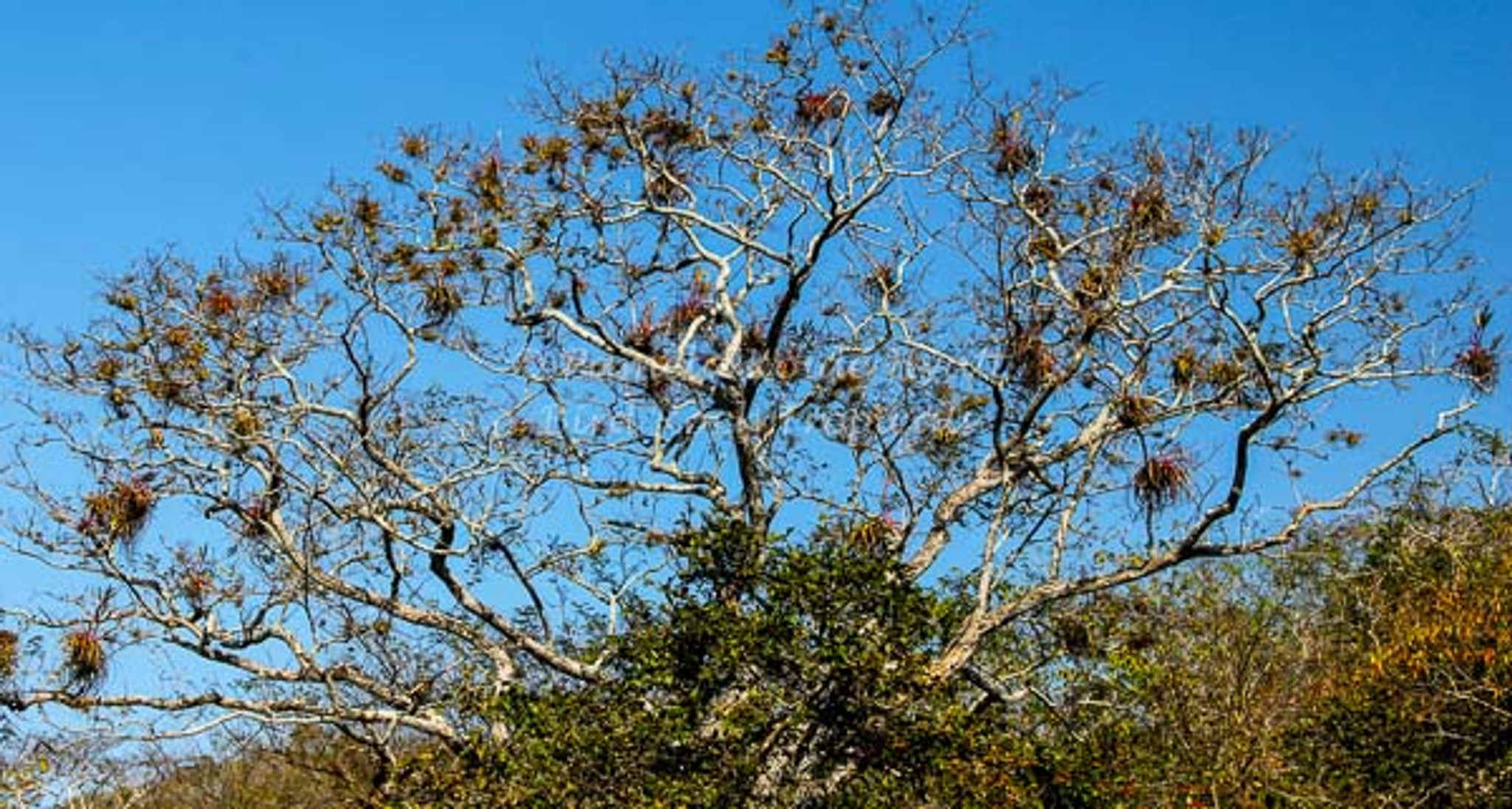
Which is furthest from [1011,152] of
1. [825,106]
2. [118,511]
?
[118,511]

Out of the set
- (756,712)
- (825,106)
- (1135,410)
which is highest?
(825,106)

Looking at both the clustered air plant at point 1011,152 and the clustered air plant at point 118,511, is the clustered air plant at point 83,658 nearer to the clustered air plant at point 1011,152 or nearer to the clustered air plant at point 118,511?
the clustered air plant at point 118,511

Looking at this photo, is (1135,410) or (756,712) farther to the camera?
(1135,410)

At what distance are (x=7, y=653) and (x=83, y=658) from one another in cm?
47

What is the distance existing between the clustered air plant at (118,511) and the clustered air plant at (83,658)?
59cm

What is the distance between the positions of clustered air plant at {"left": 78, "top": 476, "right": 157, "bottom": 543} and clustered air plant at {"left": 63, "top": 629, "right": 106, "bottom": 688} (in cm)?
59

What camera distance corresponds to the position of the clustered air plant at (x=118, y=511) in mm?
9852

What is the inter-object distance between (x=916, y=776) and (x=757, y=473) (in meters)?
2.81

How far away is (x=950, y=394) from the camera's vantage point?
36.8 ft

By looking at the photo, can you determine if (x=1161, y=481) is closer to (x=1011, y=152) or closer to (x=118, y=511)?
(x=1011, y=152)

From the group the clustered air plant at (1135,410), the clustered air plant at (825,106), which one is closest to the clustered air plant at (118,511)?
the clustered air plant at (825,106)

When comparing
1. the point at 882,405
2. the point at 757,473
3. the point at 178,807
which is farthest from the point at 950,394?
the point at 178,807

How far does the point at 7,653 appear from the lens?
388 inches

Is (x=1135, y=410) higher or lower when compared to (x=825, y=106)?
lower
